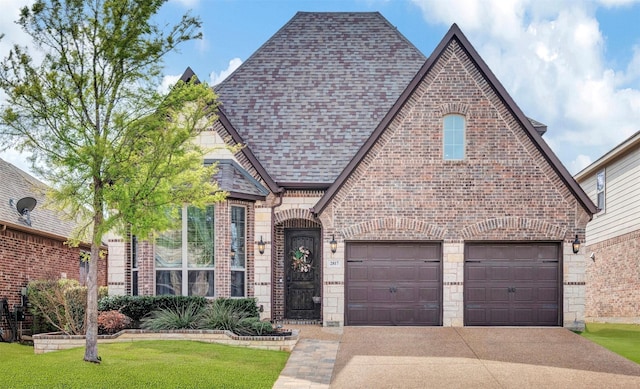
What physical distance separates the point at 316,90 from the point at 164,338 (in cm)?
880

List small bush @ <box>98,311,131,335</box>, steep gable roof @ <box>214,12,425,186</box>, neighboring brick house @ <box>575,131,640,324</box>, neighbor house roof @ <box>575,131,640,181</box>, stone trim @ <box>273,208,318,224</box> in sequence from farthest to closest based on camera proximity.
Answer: neighboring brick house @ <box>575,131,640,324</box>
neighbor house roof @ <box>575,131,640,181</box>
steep gable roof @ <box>214,12,425,186</box>
stone trim @ <box>273,208,318,224</box>
small bush @ <box>98,311,131,335</box>

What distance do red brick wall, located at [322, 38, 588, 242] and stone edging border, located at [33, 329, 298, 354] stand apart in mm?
A: 4192

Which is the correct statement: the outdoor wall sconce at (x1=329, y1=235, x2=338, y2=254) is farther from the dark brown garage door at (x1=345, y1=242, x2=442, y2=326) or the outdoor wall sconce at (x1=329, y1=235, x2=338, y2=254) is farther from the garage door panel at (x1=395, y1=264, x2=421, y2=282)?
the garage door panel at (x1=395, y1=264, x2=421, y2=282)

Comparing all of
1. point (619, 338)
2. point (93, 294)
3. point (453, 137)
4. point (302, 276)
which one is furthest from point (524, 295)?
point (93, 294)

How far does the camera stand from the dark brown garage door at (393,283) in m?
17.5

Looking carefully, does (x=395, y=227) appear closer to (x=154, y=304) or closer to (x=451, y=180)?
(x=451, y=180)

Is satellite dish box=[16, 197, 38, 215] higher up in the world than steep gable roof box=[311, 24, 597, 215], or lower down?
lower down

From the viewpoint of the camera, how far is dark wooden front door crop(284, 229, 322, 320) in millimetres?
18797

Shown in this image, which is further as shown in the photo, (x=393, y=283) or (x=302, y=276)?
(x=302, y=276)

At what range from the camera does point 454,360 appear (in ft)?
42.2

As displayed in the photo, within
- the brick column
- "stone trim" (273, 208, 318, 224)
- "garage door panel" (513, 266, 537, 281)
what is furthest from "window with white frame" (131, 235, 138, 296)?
"garage door panel" (513, 266, 537, 281)

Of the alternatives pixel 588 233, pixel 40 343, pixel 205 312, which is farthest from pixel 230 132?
pixel 588 233

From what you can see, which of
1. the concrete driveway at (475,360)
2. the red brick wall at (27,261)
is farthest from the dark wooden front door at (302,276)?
the red brick wall at (27,261)

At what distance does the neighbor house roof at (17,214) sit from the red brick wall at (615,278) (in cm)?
1660
